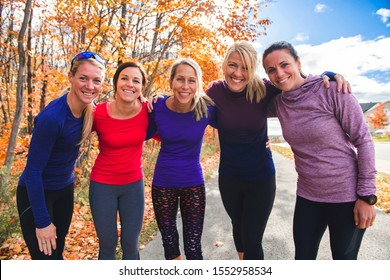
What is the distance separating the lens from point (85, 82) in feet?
8.11

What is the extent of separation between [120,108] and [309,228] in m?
2.08

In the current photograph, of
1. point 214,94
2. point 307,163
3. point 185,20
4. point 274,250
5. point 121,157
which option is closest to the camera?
point 307,163

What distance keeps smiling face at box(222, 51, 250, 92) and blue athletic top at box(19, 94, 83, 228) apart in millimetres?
1518

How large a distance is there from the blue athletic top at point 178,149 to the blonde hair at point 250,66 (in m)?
0.61

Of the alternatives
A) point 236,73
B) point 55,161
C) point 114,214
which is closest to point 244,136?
point 236,73

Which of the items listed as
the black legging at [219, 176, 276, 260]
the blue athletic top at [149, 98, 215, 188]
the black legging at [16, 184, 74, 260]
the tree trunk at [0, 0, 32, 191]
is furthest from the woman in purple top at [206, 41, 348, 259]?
the tree trunk at [0, 0, 32, 191]

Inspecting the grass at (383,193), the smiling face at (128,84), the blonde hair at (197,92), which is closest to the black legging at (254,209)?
the blonde hair at (197,92)

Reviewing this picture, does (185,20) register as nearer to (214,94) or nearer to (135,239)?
(214,94)

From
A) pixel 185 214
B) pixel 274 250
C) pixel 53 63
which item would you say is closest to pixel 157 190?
pixel 185 214

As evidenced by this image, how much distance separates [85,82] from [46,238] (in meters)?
1.36

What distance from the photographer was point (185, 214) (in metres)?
2.89

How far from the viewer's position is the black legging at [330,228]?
2.22 meters

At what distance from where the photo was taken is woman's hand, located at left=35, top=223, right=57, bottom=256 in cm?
225

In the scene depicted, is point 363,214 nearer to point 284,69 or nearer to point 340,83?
point 340,83
